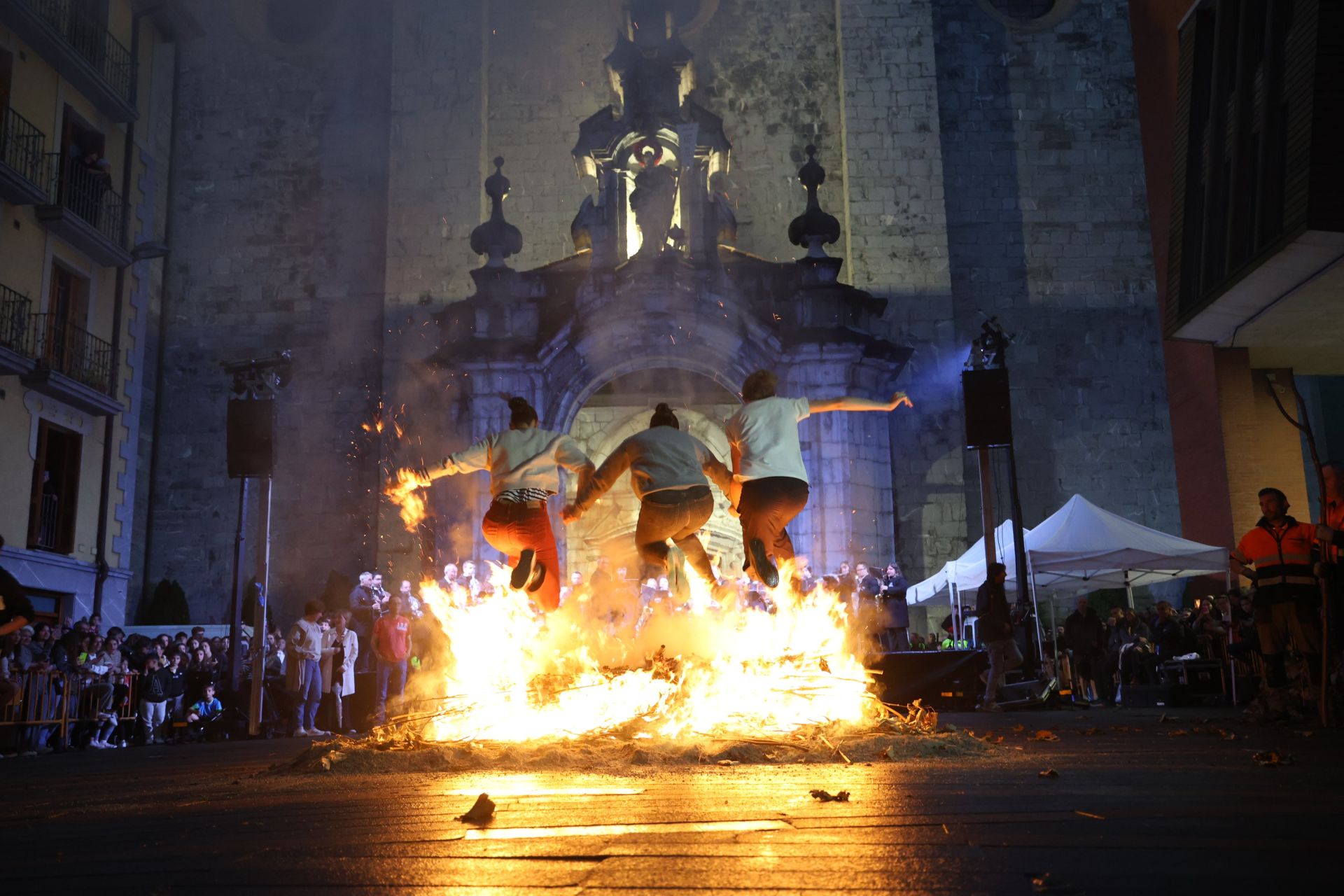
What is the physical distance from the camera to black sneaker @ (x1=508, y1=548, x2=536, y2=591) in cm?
779

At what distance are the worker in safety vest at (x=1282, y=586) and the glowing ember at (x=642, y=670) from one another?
3.10 m

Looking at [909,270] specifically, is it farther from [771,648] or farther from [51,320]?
[771,648]

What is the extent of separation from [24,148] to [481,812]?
1889cm

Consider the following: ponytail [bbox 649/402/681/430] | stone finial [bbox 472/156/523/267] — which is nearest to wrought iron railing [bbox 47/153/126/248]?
stone finial [bbox 472/156/523/267]

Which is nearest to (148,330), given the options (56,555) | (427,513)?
(56,555)

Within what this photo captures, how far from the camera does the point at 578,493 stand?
26.3 ft

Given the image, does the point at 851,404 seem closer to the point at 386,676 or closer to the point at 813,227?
the point at 386,676

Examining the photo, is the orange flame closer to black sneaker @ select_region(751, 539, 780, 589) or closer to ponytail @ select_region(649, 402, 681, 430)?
black sneaker @ select_region(751, 539, 780, 589)

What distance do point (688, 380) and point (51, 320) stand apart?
11048 millimetres

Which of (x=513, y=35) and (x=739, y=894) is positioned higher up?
(x=513, y=35)

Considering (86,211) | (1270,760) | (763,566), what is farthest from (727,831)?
(86,211)

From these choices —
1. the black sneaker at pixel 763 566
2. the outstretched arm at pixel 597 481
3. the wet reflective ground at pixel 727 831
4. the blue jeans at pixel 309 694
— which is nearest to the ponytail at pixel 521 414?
the outstretched arm at pixel 597 481

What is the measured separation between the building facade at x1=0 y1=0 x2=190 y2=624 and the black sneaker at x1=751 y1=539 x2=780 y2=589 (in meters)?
14.3

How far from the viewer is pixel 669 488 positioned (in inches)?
296
